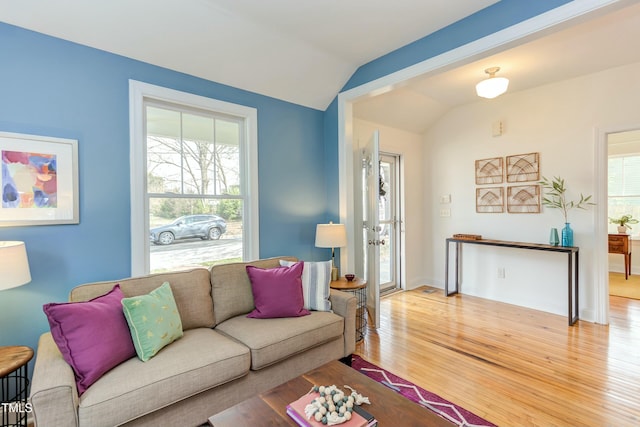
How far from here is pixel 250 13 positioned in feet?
7.73

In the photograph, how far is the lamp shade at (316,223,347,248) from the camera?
310cm

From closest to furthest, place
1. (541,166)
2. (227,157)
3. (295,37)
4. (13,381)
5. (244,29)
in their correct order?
(13,381), (244,29), (295,37), (227,157), (541,166)

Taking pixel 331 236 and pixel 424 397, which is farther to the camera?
pixel 331 236

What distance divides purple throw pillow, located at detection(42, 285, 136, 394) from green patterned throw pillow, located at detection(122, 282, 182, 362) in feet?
0.20

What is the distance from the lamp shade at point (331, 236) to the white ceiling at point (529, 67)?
1543 millimetres

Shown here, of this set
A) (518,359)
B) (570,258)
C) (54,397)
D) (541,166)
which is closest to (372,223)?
(518,359)

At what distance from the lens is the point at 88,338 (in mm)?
1550

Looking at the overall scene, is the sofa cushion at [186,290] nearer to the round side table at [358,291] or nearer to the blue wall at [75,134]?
the blue wall at [75,134]

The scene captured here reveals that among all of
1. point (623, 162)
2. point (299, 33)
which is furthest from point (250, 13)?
point (623, 162)

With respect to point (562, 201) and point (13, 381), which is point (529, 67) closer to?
point (562, 201)

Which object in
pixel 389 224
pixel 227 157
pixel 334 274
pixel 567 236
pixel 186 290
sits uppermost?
pixel 227 157

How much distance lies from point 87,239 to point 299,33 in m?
2.32

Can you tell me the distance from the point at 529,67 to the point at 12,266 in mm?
4479

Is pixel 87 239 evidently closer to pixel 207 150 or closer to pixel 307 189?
pixel 207 150
